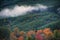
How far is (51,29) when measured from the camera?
221 cm

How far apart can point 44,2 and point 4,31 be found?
27.7 inches

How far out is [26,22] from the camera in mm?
2266

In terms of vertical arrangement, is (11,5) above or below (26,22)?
above

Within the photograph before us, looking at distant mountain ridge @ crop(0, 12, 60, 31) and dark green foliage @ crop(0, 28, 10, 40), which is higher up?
distant mountain ridge @ crop(0, 12, 60, 31)

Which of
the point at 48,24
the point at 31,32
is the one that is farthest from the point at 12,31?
the point at 48,24

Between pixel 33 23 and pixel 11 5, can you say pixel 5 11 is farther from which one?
pixel 33 23

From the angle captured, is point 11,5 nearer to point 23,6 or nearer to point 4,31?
point 23,6

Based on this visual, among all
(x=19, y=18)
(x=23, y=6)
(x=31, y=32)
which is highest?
(x=23, y=6)

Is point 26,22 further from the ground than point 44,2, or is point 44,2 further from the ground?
point 44,2

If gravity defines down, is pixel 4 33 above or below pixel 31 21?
below

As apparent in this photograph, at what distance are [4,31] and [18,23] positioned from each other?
0.22m

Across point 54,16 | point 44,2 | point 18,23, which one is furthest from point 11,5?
point 54,16

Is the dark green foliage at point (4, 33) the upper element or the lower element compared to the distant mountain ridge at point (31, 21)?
lower

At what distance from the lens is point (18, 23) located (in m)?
2.27
